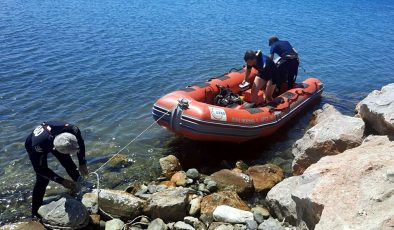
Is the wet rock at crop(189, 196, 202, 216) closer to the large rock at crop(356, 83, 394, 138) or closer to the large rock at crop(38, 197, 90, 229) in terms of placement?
the large rock at crop(38, 197, 90, 229)

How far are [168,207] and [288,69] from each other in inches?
222

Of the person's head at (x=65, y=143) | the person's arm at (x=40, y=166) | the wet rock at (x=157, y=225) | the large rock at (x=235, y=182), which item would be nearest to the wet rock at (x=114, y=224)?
the wet rock at (x=157, y=225)

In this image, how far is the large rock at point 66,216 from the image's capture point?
17.4 feet

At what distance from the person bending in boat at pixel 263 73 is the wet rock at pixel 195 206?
366 centimetres

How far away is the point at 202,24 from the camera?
68.3 ft

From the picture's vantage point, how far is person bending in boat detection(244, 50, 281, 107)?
8836 mm

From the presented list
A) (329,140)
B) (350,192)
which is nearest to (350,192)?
(350,192)

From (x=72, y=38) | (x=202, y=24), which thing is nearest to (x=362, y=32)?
(x=202, y=24)

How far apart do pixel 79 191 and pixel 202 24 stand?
1574cm

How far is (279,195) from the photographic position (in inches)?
235

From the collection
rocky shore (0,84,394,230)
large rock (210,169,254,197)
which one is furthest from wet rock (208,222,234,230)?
large rock (210,169,254,197)

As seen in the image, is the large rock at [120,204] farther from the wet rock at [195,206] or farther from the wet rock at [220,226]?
the wet rock at [220,226]

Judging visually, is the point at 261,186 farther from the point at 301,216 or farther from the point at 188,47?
the point at 188,47

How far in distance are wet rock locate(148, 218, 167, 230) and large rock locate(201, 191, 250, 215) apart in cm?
72
